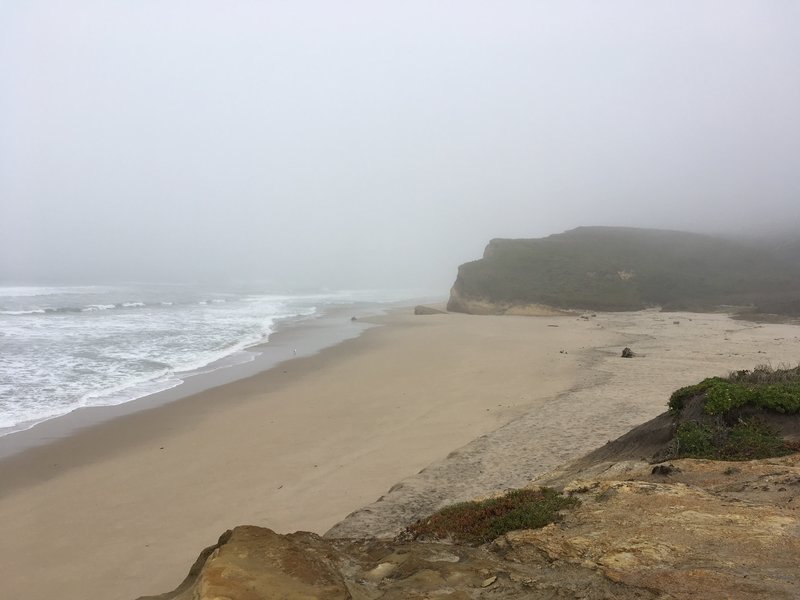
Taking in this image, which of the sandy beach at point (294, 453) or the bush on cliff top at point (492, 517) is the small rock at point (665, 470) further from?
the sandy beach at point (294, 453)

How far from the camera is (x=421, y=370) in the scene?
17.6 metres

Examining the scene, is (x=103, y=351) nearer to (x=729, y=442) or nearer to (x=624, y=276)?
(x=729, y=442)

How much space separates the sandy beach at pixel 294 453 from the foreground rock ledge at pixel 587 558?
7.15ft

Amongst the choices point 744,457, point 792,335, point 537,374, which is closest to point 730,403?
point 744,457

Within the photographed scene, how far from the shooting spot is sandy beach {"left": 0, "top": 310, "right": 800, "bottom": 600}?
6.44 m

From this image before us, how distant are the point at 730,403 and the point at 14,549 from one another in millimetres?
9451

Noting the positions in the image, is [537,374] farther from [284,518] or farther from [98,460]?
[98,460]

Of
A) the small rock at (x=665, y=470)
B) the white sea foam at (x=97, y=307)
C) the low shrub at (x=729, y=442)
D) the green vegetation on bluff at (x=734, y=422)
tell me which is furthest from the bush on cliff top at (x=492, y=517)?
the white sea foam at (x=97, y=307)

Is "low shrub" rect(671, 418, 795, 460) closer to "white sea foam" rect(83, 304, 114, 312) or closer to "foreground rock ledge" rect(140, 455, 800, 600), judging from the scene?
"foreground rock ledge" rect(140, 455, 800, 600)

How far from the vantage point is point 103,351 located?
21.2 m

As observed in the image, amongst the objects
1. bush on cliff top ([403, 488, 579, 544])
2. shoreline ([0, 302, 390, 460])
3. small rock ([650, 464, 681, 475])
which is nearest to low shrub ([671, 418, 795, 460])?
small rock ([650, 464, 681, 475])

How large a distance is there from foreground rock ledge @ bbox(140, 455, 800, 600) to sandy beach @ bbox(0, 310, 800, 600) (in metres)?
2.18

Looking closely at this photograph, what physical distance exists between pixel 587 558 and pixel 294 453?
6996 mm

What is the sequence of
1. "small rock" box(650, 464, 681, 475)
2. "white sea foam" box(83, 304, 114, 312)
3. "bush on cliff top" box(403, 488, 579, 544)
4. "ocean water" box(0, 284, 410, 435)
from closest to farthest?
"bush on cliff top" box(403, 488, 579, 544)
"small rock" box(650, 464, 681, 475)
"ocean water" box(0, 284, 410, 435)
"white sea foam" box(83, 304, 114, 312)
